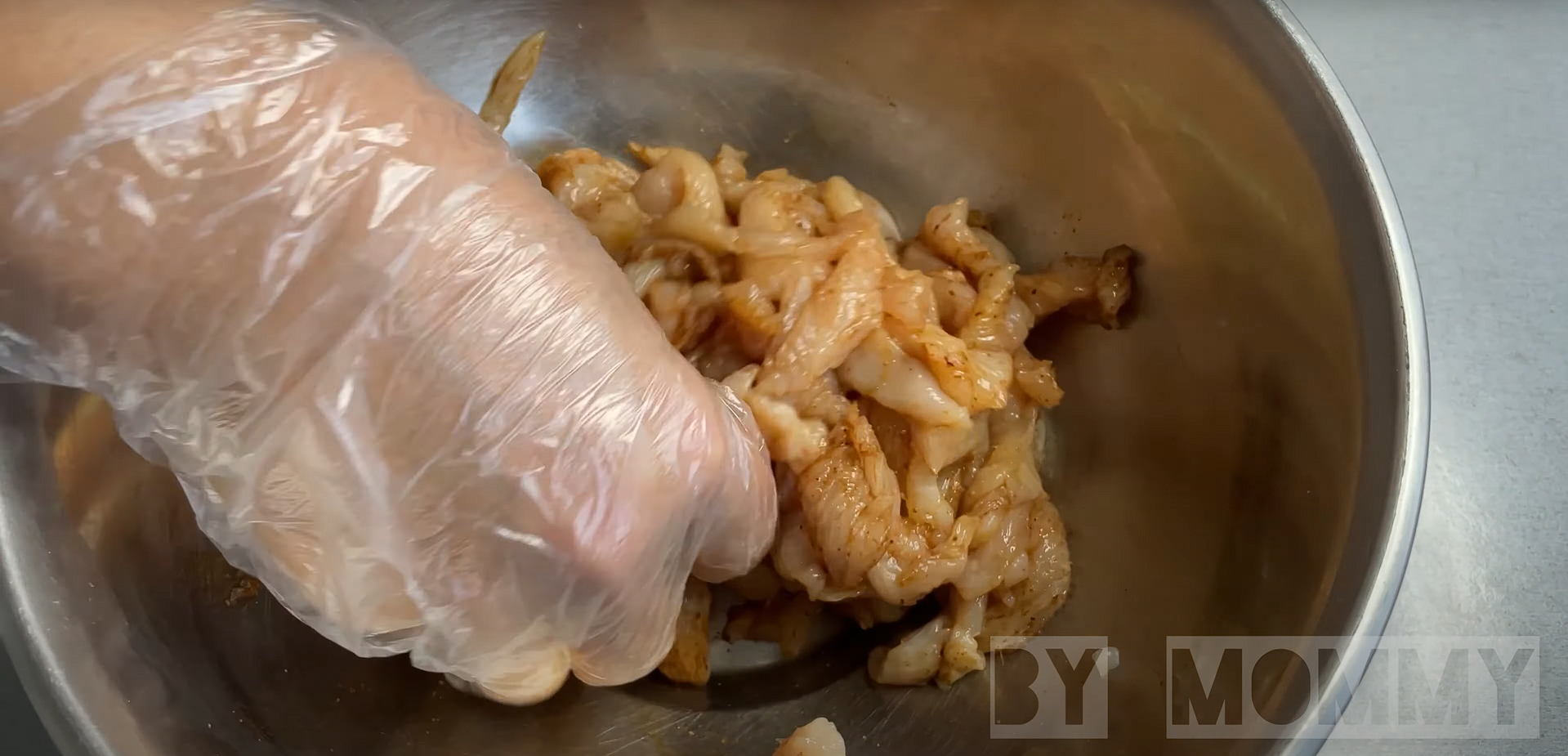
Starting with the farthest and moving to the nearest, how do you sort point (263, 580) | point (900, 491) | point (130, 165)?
1. point (900, 491)
2. point (263, 580)
3. point (130, 165)

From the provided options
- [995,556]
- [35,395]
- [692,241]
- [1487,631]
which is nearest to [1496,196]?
[1487,631]

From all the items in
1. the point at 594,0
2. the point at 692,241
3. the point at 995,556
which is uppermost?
the point at 594,0

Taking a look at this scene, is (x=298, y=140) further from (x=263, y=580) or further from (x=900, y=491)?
(x=900, y=491)

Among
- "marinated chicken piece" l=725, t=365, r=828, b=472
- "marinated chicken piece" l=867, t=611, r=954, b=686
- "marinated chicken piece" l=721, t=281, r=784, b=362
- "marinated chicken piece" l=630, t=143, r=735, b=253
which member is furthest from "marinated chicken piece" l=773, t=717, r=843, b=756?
"marinated chicken piece" l=630, t=143, r=735, b=253

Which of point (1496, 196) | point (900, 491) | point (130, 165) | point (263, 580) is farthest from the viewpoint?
point (1496, 196)

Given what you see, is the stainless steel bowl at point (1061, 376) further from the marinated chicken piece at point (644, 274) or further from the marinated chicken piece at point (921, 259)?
the marinated chicken piece at point (644, 274)

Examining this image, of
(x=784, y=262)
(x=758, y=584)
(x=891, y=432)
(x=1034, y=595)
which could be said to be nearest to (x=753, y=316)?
(x=784, y=262)

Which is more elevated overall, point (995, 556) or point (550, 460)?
point (550, 460)

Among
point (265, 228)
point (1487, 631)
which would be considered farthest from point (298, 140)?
point (1487, 631)

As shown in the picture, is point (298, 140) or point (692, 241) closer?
point (298, 140)
